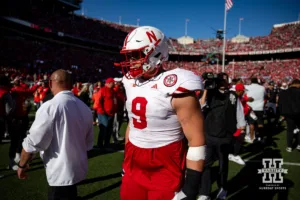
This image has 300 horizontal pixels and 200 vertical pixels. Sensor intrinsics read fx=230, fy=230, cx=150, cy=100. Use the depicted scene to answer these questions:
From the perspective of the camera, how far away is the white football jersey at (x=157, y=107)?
1.78 m

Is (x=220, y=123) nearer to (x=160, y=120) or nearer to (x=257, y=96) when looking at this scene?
(x=160, y=120)

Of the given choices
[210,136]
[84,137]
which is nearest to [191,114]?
[84,137]

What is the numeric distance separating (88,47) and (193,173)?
144ft

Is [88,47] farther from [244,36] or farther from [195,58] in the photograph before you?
[244,36]

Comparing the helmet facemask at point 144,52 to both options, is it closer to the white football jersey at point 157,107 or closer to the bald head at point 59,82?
the white football jersey at point 157,107

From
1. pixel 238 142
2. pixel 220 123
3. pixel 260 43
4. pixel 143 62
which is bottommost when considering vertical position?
pixel 238 142

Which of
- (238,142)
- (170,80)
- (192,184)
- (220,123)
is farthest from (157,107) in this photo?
(238,142)

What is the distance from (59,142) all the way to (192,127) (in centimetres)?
152

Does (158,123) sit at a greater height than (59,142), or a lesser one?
greater

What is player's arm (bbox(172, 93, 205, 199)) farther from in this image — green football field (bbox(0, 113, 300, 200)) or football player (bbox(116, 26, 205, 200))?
green football field (bbox(0, 113, 300, 200))

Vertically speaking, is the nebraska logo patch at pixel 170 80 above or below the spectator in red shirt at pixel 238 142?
above

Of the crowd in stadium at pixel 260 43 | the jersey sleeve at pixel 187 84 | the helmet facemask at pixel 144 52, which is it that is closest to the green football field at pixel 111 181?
the helmet facemask at pixel 144 52

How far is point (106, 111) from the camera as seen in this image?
6664 mm

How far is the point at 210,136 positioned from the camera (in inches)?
154
